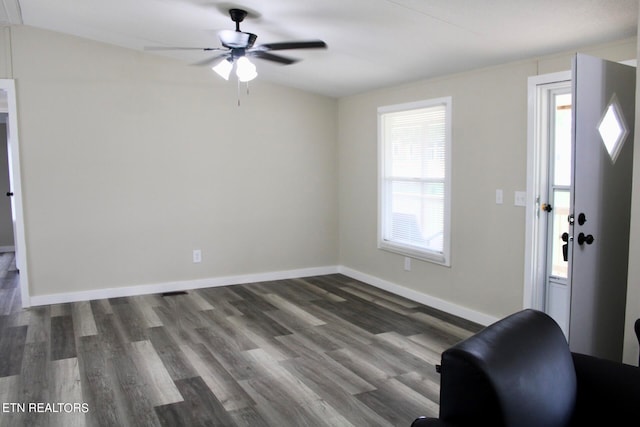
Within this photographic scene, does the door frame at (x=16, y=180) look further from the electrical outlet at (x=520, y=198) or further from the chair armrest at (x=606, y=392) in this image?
the chair armrest at (x=606, y=392)

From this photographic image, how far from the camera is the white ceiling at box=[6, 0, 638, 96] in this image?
2873mm

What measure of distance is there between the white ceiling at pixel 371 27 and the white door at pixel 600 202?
368mm

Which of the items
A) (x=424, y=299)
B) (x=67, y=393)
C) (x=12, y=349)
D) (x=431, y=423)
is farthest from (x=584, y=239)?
(x=12, y=349)

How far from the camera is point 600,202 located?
2812 mm

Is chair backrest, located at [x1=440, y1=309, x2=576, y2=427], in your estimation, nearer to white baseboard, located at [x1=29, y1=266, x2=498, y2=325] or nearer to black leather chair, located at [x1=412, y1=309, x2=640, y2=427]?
black leather chair, located at [x1=412, y1=309, x2=640, y2=427]

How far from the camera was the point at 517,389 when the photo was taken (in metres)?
1.47

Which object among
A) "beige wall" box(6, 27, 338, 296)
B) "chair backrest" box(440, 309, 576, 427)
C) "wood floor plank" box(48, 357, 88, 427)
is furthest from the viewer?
"beige wall" box(6, 27, 338, 296)

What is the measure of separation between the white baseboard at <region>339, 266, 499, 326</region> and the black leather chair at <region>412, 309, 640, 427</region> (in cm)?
227

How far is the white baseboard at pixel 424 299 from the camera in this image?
4230 mm

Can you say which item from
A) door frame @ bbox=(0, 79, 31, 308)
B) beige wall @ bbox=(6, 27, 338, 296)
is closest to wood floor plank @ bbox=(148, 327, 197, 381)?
beige wall @ bbox=(6, 27, 338, 296)

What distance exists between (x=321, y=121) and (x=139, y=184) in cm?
225

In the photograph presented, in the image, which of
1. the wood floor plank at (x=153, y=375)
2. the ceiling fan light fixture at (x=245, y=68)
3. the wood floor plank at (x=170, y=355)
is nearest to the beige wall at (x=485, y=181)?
the ceiling fan light fixture at (x=245, y=68)

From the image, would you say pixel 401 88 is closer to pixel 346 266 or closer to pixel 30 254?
Answer: pixel 346 266

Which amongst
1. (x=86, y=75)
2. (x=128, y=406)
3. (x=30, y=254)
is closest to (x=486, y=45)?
(x=128, y=406)
